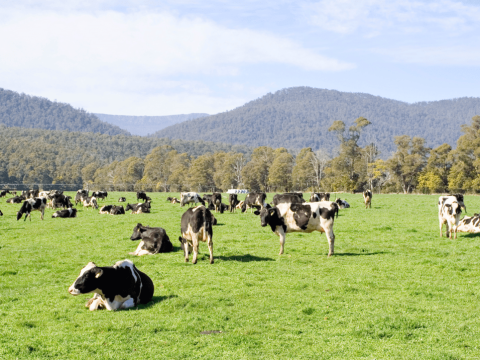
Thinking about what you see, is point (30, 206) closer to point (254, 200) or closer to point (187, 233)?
point (254, 200)

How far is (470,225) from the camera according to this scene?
64.4 feet

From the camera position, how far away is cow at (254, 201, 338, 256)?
49.9 ft

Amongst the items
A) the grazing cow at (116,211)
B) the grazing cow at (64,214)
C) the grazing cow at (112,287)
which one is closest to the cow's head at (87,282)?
the grazing cow at (112,287)

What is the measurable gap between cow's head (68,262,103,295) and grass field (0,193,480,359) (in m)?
0.48

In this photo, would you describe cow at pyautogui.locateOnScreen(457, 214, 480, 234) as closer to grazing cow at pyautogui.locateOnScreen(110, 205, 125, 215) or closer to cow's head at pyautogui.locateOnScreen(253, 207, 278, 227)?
cow's head at pyautogui.locateOnScreen(253, 207, 278, 227)

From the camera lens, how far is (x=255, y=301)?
9.66m

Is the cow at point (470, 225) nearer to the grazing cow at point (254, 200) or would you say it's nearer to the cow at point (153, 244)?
the cow at point (153, 244)

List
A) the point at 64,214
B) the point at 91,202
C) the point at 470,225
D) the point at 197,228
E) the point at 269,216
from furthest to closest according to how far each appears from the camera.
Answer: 1. the point at 91,202
2. the point at 64,214
3. the point at 470,225
4. the point at 269,216
5. the point at 197,228

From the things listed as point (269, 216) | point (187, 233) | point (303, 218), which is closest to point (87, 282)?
point (187, 233)

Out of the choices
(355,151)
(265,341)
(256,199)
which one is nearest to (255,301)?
(265,341)

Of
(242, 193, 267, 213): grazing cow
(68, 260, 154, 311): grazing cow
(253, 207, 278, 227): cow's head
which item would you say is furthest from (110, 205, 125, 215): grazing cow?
(68, 260, 154, 311): grazing cow

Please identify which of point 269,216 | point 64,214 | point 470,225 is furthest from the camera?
point 64,214

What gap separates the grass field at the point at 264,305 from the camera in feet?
23.4

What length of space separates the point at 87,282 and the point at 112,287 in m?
0.53
